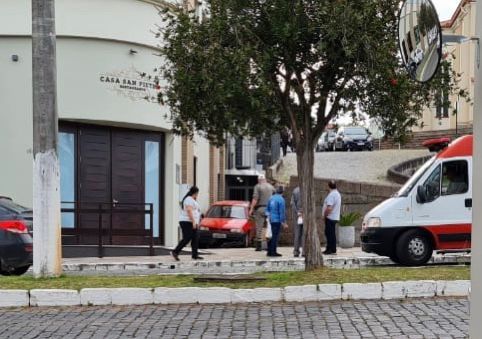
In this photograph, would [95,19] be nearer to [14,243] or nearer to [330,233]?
[14,243]

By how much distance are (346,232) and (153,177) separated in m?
5.82

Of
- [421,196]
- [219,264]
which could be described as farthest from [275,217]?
[421,196]

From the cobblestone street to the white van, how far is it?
4422mm

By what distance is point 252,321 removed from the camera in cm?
785

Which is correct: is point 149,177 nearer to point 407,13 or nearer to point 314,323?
point 314,323

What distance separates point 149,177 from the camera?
2019 centimetres

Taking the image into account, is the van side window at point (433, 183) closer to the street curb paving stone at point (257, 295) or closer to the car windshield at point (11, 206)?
the street curb paving stone at point (257, 295)

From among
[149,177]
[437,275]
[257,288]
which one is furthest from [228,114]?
[149,177]

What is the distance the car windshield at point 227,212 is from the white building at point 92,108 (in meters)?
2.37

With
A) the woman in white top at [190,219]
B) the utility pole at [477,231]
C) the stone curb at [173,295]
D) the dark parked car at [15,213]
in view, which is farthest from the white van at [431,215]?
the utility pole at [477,231]

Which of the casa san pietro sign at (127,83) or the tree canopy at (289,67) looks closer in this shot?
the tree canopy at (289,67)

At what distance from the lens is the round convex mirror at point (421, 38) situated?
445cm

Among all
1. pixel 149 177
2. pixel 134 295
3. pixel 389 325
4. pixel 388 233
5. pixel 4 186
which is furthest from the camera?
pixel 149 177

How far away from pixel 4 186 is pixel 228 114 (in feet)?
31.5
